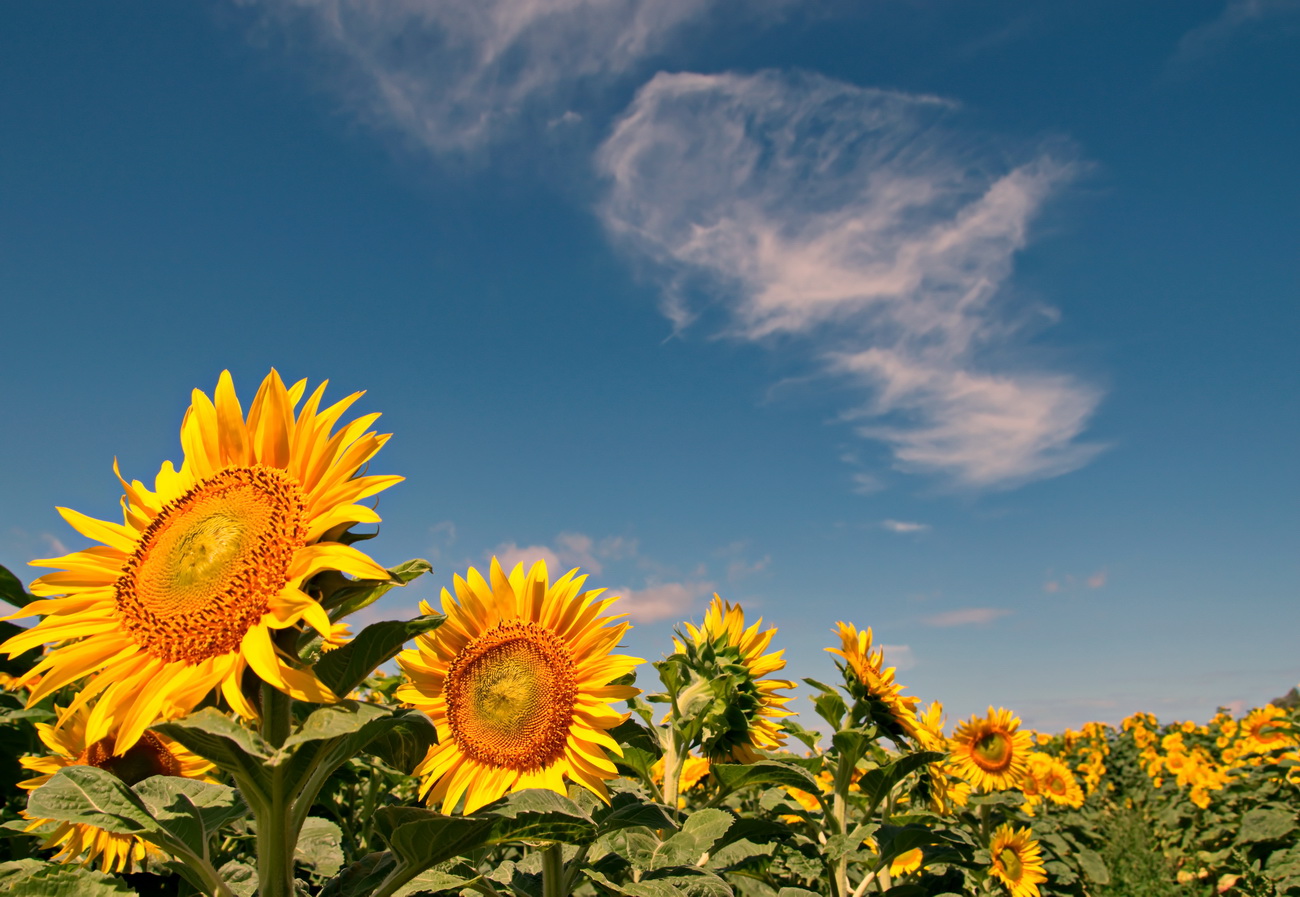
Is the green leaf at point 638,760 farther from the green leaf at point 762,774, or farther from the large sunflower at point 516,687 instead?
the large sunflower at point 516,687

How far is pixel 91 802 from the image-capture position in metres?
1.81

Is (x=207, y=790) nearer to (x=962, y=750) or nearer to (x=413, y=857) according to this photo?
(x=413, y=857)

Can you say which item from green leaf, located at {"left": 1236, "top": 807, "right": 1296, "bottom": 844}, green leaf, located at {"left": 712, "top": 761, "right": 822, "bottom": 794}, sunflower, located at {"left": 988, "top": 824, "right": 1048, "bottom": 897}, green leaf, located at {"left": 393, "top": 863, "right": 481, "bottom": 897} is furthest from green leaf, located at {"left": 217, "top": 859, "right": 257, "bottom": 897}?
green leaf, located at {"left": 1236, "top": 807, "right": 1296, "bottom": 844}

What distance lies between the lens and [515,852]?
4.55m

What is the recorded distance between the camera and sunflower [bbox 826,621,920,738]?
4492 millimetres

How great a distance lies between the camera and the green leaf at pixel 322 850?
8.49 feet

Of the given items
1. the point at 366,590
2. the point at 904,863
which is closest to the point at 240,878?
the point at 366,590

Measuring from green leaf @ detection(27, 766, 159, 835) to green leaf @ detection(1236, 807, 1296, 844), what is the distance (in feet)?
33.0

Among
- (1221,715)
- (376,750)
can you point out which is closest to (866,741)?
(376,750)

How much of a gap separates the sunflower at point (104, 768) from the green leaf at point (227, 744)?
1203 mm

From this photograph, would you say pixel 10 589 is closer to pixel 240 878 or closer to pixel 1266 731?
pixel 240 878

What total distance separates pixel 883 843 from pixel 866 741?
53 centimetres

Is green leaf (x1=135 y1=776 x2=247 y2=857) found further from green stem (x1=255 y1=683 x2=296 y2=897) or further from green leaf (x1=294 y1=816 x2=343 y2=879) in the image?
green leaf (x1=294 y1=816 x2=343 y2=879)

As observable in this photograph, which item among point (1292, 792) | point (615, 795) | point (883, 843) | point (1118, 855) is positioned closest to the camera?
point (615, 795)
